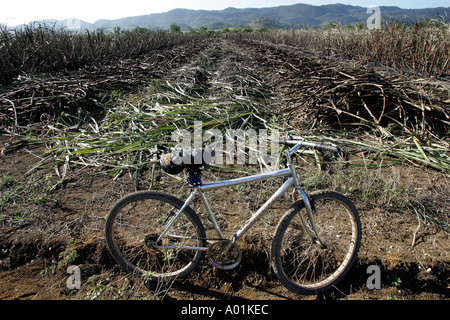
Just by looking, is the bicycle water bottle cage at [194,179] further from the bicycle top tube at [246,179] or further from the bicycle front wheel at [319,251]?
the bicycle front wheel at [319,251]

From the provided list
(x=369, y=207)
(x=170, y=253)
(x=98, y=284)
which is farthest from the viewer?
(x=369, y=207)

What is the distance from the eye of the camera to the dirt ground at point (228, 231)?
1.87m

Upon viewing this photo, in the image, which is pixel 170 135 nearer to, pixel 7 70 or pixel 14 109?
pixel 14 109

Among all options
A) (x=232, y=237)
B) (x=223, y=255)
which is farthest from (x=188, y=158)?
(x=223, y=255)

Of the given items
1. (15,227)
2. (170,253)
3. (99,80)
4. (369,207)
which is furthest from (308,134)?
(99,80)

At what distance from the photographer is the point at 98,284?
174 cm

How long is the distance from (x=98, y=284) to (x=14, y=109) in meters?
3.96

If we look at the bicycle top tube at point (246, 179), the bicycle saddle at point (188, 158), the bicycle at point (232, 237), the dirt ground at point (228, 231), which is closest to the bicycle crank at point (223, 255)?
the bicycle at point (232, 237)

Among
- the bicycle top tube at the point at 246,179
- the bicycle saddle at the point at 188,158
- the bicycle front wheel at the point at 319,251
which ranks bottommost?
the bicycle front wheel at the point at 319,251

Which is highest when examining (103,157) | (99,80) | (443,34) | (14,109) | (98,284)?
(443,34)

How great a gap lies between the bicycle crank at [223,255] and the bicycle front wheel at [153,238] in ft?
0.29

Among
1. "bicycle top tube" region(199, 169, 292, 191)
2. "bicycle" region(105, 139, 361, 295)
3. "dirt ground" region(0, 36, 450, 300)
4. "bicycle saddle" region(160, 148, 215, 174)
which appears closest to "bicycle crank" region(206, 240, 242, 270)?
"bicycle" region(105, 139, 361, 295)

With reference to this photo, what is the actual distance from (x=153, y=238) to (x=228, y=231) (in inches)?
25.0

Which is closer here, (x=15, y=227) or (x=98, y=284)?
(x=98, y=284)
